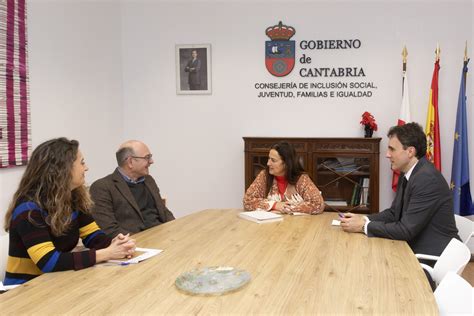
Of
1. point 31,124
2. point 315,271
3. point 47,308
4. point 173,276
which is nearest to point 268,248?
point 315,271

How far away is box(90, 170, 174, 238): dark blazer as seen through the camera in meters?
3.02

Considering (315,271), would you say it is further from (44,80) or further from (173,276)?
(44,80)

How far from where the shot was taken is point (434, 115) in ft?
16.5

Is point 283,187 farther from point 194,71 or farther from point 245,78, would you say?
point 194,71

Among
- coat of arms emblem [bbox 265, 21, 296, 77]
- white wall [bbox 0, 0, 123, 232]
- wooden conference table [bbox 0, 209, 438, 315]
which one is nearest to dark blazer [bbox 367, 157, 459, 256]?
wooden conference table [bbox 0, 209, 438, 315]

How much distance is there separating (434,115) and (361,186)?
1110 mm

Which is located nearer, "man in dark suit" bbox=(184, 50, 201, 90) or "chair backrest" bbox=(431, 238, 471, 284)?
"chair backrest" bbox=(431, 238, 471, 284)

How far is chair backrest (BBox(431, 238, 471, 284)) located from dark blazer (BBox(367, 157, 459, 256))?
0.35 meters

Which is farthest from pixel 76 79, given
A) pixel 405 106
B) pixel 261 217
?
pixel 405 106

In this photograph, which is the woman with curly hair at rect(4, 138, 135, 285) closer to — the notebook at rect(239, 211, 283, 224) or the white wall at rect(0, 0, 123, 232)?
the notebook at rect(239, 211, 283, 224)

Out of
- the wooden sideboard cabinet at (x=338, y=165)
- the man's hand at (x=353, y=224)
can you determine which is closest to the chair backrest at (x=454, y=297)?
the man's hand at (x=353, y=224)

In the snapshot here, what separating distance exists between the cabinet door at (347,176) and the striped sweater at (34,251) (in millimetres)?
3335

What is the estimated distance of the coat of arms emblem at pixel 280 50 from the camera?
5.45 meters

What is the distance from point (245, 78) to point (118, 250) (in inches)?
145
